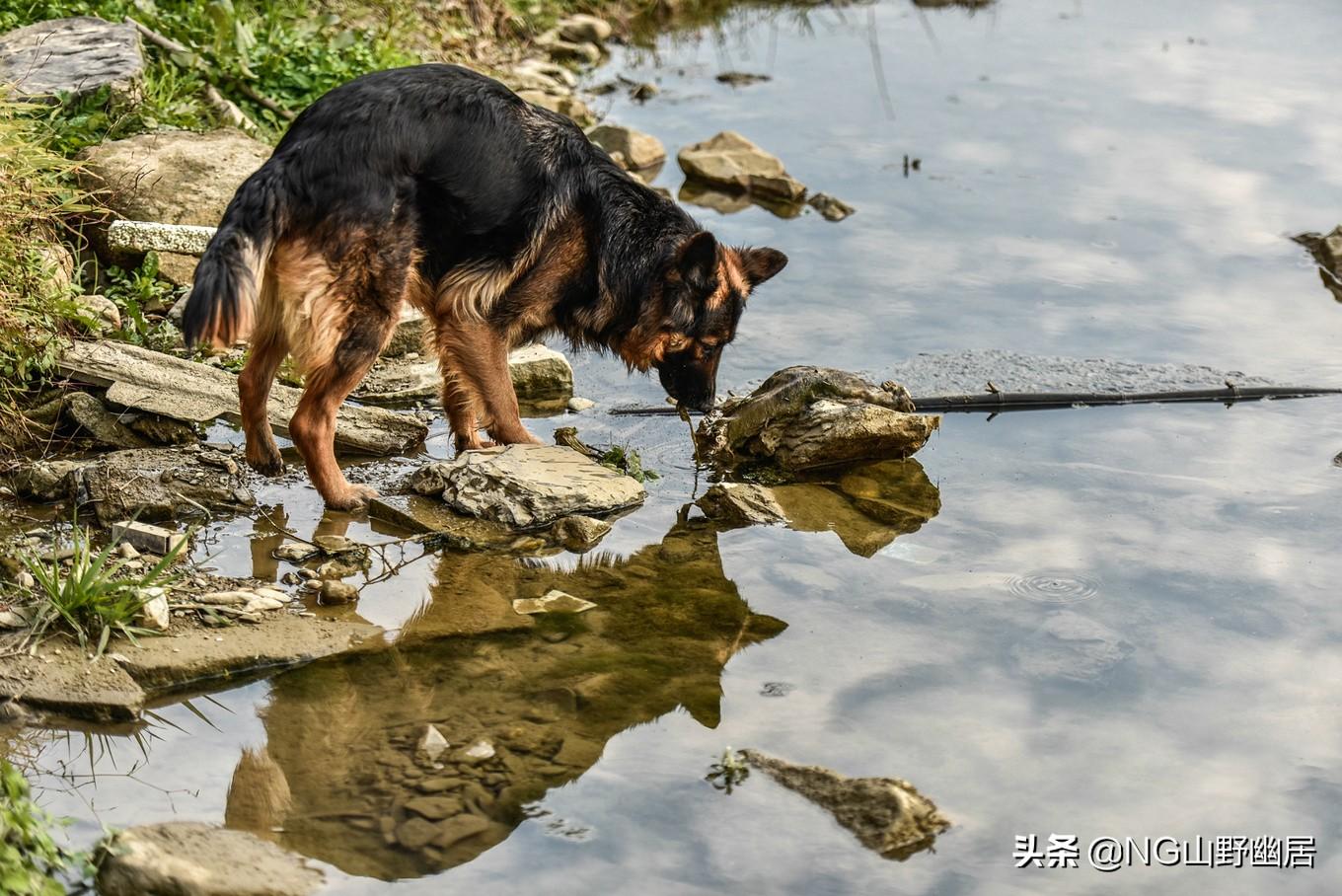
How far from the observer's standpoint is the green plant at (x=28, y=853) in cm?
352

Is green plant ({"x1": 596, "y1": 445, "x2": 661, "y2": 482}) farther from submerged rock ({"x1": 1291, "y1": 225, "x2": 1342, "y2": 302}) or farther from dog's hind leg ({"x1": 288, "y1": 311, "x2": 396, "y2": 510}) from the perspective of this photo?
submerged rock ({"x1": 1291, "y1": 225, "x2": 1342, "y2": 302})

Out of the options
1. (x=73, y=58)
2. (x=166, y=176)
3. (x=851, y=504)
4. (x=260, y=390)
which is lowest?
(x=851, y=504)

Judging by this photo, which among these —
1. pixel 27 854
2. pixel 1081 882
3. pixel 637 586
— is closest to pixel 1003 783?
pixel 1081 882

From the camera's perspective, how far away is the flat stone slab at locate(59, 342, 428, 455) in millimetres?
6289

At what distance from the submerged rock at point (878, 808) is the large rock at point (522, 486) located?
6.66 ft

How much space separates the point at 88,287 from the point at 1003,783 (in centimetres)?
534

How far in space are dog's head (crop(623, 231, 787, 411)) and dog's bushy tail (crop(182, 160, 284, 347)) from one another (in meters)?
1.79

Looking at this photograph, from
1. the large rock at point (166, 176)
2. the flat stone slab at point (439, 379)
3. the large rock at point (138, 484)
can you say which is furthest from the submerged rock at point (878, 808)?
the large rock at point (166, 176)

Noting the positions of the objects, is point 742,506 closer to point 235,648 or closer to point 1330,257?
point 235,648

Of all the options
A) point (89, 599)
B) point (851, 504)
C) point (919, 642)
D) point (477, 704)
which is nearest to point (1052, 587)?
point (919, 642)

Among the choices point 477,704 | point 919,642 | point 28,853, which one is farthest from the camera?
point 919,642

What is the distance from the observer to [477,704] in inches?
183

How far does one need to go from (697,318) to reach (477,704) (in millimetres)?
2499

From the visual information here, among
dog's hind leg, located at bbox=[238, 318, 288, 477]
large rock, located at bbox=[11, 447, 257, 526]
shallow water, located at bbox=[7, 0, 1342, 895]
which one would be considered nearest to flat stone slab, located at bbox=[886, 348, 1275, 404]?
shallow water, located at bbox=[7, 0, 1342, 895]
